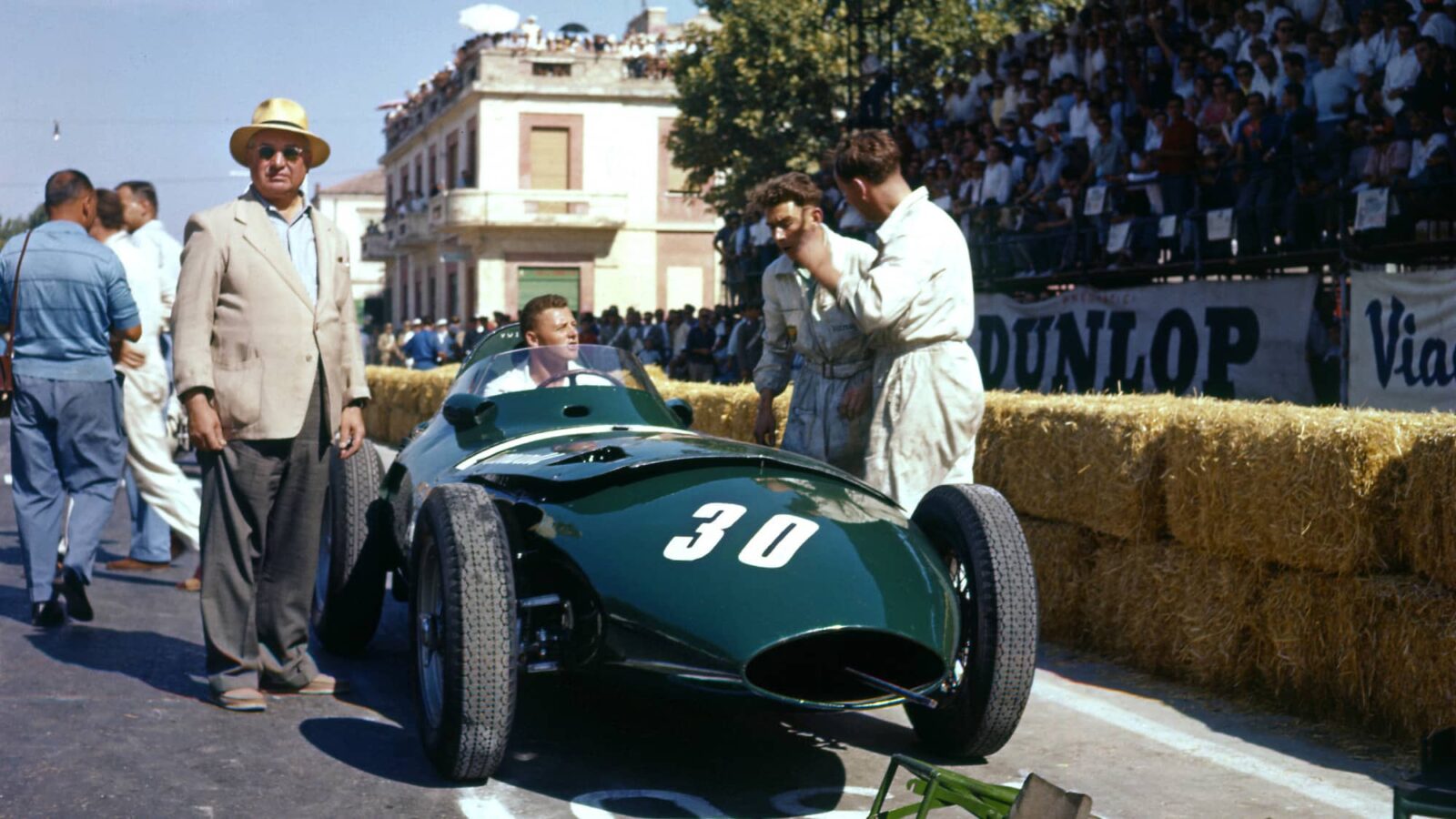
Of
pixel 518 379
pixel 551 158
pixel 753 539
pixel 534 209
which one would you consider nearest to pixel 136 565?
pixel 518 379

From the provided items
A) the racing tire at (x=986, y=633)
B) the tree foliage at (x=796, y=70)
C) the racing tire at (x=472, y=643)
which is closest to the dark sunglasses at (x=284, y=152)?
the racing tire at (x=472, y=643)

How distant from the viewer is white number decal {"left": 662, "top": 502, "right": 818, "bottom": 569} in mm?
4160

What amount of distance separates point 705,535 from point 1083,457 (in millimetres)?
2929

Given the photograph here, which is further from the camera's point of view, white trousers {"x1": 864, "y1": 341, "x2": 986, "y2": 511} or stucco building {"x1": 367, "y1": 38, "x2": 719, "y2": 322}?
stucco building {"x1": 367, "y1": 38, "x2": 719, "y2": 322}

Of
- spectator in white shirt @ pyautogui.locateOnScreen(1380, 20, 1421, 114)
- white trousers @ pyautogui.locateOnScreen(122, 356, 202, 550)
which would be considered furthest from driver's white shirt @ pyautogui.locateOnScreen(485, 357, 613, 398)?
spectator in white shirt @ pyautogui.locateOnScreen(1380, 20, 1421, 114)

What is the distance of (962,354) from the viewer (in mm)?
5469

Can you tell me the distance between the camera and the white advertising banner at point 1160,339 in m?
11.7

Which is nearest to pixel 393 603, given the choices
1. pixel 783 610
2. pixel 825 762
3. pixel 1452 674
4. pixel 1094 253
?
pixel 825 762

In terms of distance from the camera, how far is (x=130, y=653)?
6.26 m

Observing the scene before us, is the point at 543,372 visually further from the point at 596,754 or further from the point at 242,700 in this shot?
the point at 596,754

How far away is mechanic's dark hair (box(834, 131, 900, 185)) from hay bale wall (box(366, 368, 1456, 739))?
1596 millimetres

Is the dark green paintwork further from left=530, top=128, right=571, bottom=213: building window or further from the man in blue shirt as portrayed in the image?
left=530, top=128, right=571, bottom=213: building window

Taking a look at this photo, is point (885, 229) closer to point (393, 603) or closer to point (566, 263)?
point (393, 603)

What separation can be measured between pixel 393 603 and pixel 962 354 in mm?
3702
